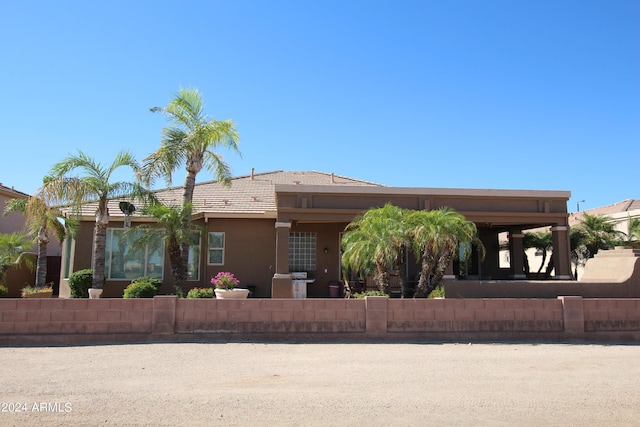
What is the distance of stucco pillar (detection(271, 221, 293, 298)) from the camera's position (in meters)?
15.9

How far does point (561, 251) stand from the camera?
17.3m

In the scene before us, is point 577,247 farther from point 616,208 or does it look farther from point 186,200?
point 186,200

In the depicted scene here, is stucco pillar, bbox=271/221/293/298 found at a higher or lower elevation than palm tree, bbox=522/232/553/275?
lower

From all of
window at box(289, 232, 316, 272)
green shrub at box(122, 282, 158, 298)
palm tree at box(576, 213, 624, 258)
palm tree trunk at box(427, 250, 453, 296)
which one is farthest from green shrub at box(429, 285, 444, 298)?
palm tree at box(576, 213, 624, 258)

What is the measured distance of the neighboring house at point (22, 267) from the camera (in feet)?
76.3

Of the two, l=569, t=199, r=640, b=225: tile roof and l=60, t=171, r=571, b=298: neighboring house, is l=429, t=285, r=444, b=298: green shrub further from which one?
l=569, t=199, r=640, b=225: tile roof

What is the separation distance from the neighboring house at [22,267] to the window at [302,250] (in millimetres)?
13227

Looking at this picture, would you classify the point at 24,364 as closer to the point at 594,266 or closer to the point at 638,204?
the point at 594,266

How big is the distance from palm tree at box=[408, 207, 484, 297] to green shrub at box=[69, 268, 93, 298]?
1061 cm

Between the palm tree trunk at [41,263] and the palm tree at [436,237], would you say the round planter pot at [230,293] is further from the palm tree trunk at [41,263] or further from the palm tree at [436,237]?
the palm tree trunk at [41,263]

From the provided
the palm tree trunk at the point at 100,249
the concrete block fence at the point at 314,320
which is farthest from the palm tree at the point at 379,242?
the palm tree trunk at the point at 100,249

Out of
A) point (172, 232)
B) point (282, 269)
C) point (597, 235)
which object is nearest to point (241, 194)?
point (282, 269)

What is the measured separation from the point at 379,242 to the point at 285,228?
3.80m

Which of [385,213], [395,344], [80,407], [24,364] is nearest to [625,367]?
[395,344]
